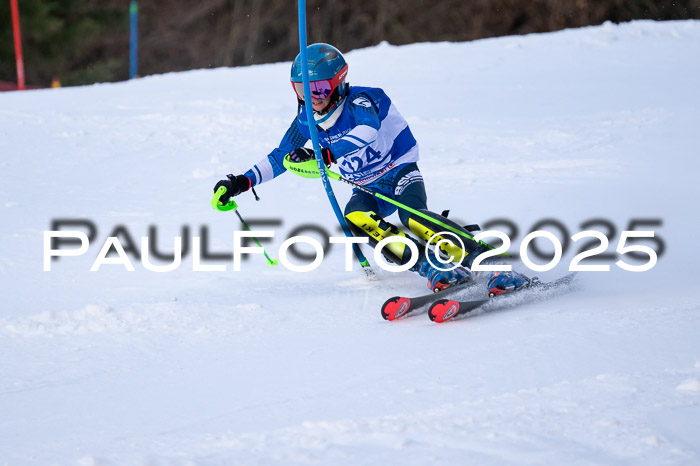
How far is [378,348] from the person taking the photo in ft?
11.5

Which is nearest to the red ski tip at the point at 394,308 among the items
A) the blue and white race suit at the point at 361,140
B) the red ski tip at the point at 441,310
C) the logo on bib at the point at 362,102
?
the red ski tip at the point at 441,310

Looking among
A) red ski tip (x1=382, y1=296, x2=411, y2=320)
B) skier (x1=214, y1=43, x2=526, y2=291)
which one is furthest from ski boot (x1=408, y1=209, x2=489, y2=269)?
red ski tip (x1=382, y1=296, x2=411, y2=320)

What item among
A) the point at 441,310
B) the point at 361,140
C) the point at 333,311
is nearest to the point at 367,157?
the point at 361,140

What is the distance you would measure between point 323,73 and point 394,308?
1.28 m

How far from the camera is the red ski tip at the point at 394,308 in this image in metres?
3.91

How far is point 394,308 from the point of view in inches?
154

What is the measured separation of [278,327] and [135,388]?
0.88m

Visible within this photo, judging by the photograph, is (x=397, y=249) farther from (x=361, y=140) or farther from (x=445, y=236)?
(x=361, y=140)

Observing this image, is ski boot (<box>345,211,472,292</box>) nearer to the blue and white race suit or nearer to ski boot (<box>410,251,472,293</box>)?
ski boot (<box>410,251,472,293</box>)

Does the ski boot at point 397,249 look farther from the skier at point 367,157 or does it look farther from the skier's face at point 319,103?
the skier's face at point 319,103

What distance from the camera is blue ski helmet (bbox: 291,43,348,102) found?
4.34 meters

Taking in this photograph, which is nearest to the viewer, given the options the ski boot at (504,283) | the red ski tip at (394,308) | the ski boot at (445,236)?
the red ski tip at (394,308)

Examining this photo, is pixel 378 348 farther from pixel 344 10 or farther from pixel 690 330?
pixel 344 10

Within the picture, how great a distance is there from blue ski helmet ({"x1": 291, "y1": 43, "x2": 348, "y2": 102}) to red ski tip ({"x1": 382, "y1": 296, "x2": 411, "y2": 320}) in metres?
1.18
